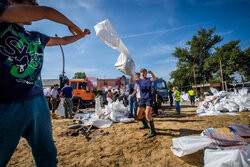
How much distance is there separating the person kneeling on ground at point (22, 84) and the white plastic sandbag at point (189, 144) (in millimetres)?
1781

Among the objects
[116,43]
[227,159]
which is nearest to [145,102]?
[116,43]

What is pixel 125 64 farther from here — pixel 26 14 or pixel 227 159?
pixel 227 159

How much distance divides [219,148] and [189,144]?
40 cm

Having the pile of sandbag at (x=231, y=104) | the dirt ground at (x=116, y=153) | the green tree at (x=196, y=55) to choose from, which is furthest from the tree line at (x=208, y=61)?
the dirt ground at (x=116, y=153)

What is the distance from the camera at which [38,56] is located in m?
0.92

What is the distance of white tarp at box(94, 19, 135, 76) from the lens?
7.52 feet

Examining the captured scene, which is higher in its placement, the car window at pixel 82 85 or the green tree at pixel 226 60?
the green tree at pixel 226 60

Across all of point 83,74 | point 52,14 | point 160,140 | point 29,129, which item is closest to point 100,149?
point 160,140

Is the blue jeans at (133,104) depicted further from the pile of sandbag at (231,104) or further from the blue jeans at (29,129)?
the blue jeans at (29,129)

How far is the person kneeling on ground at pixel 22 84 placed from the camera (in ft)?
2.27

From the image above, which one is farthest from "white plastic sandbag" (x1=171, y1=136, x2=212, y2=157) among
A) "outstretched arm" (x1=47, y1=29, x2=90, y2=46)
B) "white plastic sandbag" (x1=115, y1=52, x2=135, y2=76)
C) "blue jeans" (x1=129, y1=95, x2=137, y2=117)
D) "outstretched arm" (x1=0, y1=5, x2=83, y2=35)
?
"blue jeans" (x1=129, y1=95, x2=137, y2=117)

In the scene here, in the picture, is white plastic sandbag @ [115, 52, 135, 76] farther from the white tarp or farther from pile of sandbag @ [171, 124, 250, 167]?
pile of sandbag @ [171, 124, 250, 167]

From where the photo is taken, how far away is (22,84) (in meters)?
0.77

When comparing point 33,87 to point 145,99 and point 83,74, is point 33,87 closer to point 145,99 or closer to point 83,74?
point 145,99
